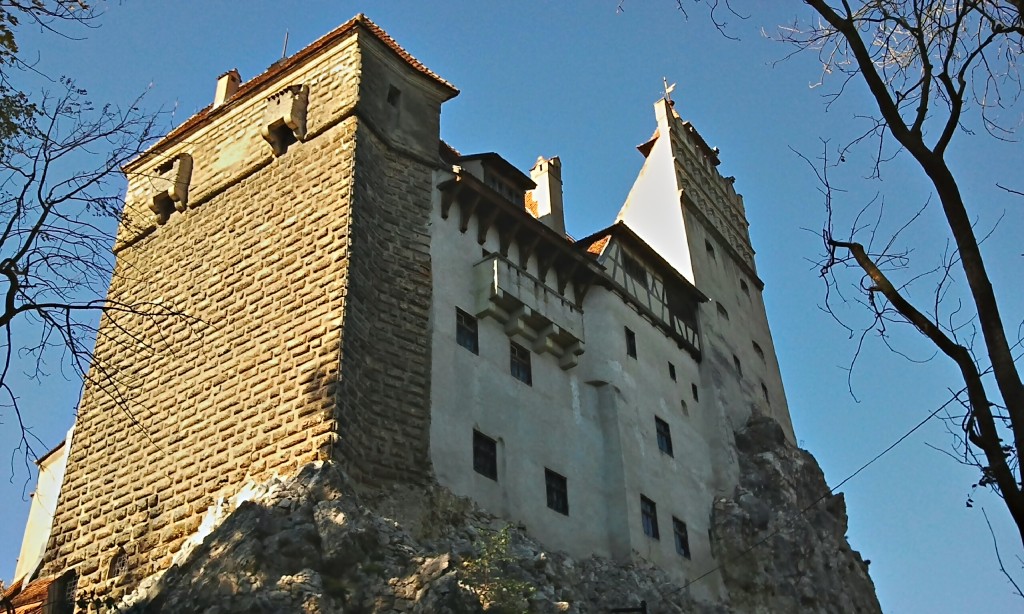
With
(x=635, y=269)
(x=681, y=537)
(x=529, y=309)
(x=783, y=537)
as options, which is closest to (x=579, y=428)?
(x=529, y=309)

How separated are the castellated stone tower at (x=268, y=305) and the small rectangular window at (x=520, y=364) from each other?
2341mm

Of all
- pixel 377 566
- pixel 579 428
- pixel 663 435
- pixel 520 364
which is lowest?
pixel 377 566

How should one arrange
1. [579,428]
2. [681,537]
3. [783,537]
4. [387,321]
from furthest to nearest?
[783,537] → [681,537] → [579,428] → [387,321]

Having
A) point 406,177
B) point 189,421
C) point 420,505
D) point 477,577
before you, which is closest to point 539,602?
point 477,577

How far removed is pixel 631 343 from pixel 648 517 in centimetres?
407

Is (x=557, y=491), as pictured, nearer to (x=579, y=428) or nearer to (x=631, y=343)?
(x=579, y=428)

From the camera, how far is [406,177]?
2008 centimetres

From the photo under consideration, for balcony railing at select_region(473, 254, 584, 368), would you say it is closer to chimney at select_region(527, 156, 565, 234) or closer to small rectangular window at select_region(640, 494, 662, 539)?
small rectangular window at select_region(640, 494, 662, 539)

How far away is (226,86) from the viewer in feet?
77.7

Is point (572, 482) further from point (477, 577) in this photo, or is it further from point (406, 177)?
point (406, 177)

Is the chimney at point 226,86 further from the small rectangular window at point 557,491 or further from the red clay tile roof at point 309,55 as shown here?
the small rectangular window at point 557,491

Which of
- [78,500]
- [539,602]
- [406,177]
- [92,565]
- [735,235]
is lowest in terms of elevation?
[539,602]

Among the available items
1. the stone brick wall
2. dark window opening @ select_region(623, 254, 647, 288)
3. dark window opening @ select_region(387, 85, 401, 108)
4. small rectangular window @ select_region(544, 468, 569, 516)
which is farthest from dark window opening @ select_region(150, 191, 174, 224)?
dark window opening @ select_region(623, 254, 647, 288)

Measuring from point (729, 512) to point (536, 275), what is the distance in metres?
6.68
